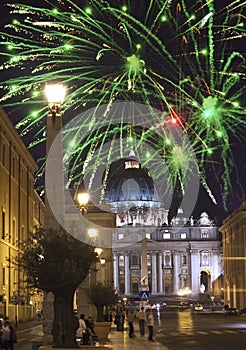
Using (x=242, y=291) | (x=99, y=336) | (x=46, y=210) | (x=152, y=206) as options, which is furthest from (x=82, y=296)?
(x=152, y=206)

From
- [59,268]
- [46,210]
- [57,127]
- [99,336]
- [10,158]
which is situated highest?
[10,158]

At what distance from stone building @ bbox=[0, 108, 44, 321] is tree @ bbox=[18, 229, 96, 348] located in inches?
916

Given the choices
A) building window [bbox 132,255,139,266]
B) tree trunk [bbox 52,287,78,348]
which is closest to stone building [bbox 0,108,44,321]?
tree trunk [bbox 52,287,78,348]

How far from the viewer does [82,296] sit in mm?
53000

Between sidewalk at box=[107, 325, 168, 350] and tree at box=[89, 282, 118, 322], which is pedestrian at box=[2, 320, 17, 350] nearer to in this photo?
sidewalk at box=[107, 325, 168, 350]

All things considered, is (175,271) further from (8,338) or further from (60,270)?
(60,270)

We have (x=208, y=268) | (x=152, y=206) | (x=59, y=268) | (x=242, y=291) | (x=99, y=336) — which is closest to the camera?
(x=59, y=268)

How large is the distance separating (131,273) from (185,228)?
1634cm

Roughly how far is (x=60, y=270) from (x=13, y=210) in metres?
37.2

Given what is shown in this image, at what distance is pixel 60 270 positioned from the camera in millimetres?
17312

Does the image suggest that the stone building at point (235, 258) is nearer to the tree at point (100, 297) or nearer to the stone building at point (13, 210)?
the stone building at point (13, 210)

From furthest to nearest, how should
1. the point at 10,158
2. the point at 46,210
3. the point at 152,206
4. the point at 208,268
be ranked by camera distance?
the point at 152,206, the point at 208,268, the point at 10,158, the point at 46,210

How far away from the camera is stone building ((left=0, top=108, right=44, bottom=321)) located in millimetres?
48469

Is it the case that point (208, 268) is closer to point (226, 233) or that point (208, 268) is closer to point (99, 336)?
point (226, 233)
